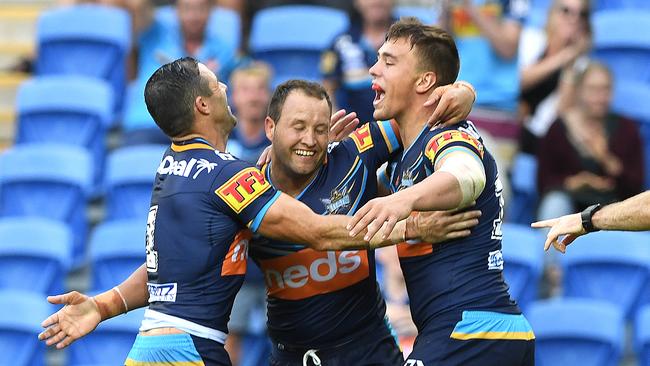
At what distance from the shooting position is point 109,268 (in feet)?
34.2

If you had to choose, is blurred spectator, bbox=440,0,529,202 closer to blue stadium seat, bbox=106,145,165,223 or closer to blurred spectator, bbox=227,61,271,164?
blurred spectator, bbox=227,61,271,164

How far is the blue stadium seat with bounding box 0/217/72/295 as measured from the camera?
1048 centimetres

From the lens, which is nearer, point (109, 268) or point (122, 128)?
point (109, 268)

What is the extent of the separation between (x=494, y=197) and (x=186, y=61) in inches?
61.9

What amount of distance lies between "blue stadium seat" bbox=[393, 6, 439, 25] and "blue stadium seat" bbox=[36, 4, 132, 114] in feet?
7.91

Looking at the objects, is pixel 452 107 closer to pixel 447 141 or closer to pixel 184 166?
pixel 447 141

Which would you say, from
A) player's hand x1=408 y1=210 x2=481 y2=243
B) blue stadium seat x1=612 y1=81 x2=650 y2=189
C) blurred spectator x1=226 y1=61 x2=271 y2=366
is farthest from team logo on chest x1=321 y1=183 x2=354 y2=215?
blue stadium seat x1=612 y1=81 x2=650 y2=189

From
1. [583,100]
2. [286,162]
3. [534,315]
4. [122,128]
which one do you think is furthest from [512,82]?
[286,162]

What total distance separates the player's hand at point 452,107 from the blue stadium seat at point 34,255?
481cm

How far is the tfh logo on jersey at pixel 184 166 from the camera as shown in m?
6.38

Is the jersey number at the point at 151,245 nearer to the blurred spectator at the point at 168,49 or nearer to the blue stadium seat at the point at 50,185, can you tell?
the blue stadium seat at the point at 50,185

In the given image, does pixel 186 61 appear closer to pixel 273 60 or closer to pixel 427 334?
pixel 427 334

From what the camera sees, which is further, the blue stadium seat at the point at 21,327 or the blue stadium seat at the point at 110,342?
the blue stadium seat at the point at 21,327

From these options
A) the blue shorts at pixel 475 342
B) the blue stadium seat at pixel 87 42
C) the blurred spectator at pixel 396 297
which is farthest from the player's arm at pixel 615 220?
the blue stadium seat at pixel 87 42
